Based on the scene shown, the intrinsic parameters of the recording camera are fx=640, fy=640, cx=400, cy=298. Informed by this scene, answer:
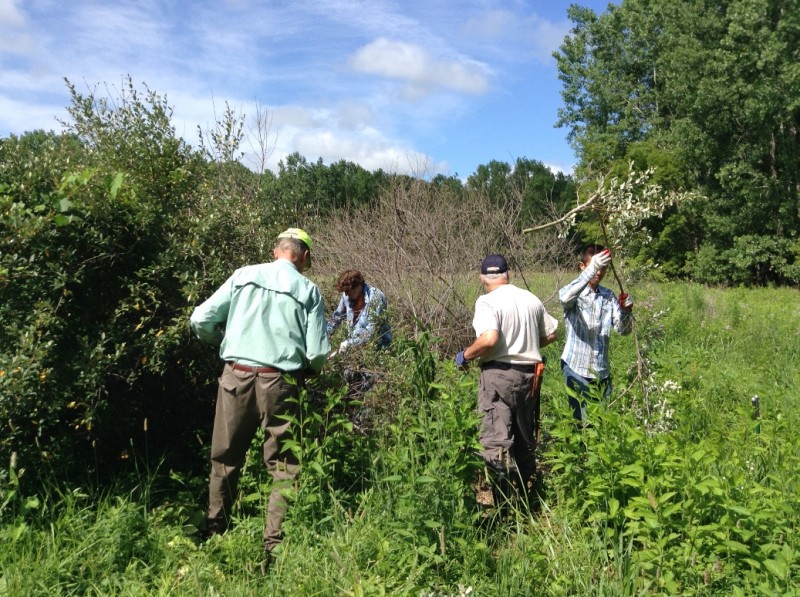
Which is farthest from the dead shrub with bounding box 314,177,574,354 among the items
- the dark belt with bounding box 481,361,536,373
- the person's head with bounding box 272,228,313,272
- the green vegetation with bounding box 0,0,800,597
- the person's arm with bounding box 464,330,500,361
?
the person's head with bounding box 272,228,313,272

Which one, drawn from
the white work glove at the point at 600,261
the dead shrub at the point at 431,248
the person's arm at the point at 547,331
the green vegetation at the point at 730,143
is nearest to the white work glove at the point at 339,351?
the person's arm at the point at 547,331

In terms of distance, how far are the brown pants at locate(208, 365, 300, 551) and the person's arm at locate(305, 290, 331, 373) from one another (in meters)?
0.19

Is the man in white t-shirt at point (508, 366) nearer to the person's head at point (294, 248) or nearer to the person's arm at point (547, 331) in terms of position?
the person's arm at point (547, 331)

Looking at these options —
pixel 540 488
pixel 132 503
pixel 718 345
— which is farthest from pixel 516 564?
pixel 718 345

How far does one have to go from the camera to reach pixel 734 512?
286 cm

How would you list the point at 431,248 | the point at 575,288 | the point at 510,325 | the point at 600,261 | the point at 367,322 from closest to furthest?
1. the point at 510,325
2. the point at 600,261
3. the point at 575,288
4. the point at 367,322
5. the point at 431,248

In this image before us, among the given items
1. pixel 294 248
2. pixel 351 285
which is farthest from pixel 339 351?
pixel 294 248

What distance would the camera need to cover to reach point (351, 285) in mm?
5355

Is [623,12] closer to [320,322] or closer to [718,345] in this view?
[718,345]

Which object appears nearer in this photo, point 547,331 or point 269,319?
point 269,319

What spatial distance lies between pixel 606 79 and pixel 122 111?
3487cm

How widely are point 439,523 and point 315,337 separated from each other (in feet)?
4.33

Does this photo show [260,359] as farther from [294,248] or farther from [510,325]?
[510,325]

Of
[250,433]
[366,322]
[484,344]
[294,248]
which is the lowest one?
[250,433]
